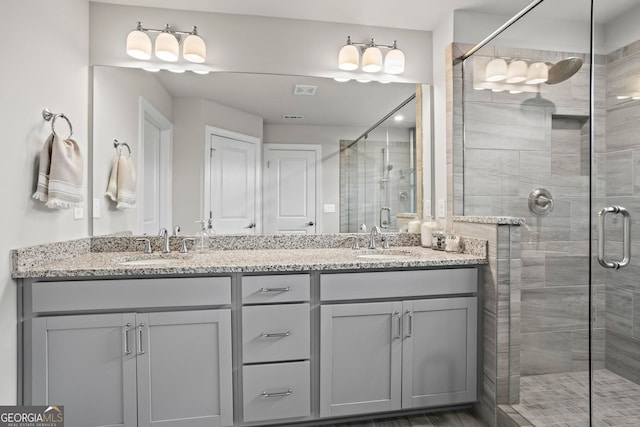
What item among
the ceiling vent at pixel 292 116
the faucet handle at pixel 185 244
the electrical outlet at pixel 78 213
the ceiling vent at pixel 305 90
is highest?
the ceiling vent at pixel 305 90

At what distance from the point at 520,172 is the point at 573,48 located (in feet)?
2.69

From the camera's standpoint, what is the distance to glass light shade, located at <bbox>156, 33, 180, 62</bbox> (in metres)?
2.15

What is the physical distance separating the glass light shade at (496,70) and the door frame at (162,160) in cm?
214

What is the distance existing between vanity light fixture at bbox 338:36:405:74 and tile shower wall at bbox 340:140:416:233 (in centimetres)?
52

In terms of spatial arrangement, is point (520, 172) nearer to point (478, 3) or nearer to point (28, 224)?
point (478, 3)

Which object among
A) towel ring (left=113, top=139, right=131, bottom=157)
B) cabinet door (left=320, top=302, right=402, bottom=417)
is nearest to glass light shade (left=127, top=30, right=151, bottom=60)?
towel ring (left=113, top=139, right=131, bottom=157)

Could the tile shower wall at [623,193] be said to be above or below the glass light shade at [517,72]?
below

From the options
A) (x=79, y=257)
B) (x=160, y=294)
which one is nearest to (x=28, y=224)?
(x=79, y=257)

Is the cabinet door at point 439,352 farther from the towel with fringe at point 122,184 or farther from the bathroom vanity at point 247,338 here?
the towel with fringe at point 122,184

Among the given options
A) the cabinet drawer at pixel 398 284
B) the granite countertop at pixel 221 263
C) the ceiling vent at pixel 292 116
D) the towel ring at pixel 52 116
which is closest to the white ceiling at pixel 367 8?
the ceiling vent at pixel 292 116

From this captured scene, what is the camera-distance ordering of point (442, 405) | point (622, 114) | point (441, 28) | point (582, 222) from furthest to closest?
point (441, 28) < point (582, 222) < point (622, 114) < point (442, 405)

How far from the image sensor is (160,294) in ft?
5.28

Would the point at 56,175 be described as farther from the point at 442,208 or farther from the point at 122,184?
the point at 442,208

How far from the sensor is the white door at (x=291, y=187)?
2289 mm
